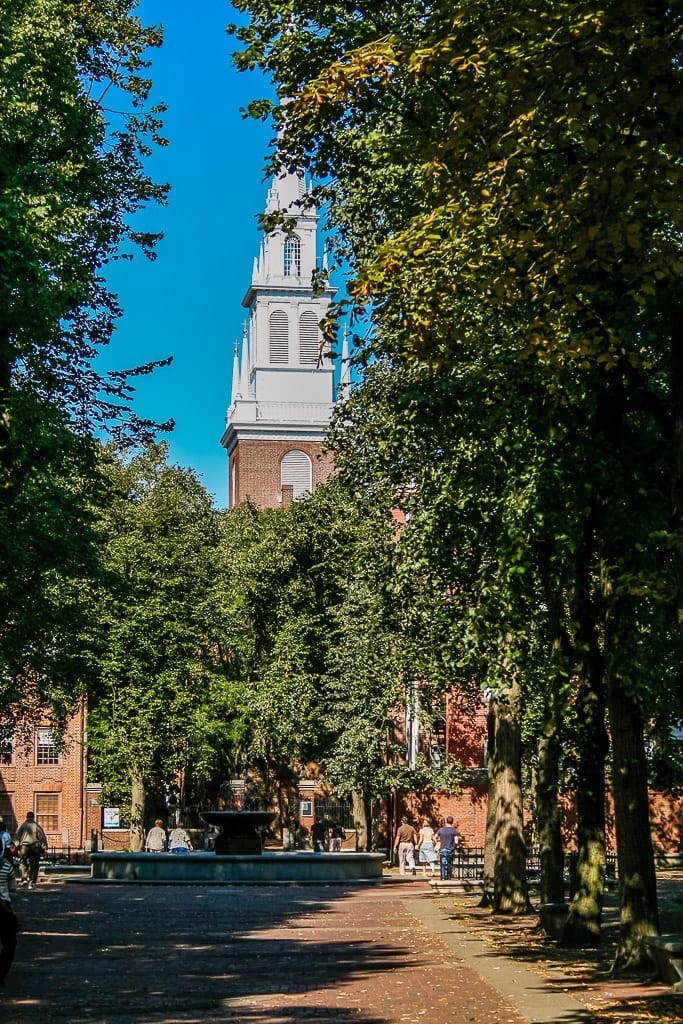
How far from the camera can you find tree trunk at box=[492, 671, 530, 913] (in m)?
25.2

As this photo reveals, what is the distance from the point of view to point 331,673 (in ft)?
186

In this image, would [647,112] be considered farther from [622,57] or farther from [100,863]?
[100,863]

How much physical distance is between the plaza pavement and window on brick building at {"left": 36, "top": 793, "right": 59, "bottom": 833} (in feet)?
128

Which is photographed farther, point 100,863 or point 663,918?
point 100,863

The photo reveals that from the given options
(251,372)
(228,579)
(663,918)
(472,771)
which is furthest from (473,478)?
(251,372)

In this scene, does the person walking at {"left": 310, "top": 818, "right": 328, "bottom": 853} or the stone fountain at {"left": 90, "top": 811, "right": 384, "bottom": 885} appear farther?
the person walking at {"left": 310, "top": 818, "right": 328, "bottom": 853}

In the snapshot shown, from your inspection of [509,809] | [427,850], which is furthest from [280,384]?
[509,809]

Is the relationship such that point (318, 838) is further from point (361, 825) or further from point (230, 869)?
point (230, 869)

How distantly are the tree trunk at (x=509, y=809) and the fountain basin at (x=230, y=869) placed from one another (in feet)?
51.7

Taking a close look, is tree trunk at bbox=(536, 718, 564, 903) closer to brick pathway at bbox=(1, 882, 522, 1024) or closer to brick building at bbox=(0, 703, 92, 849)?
brick pathway at bbox=(1, 882, 522, 1024)

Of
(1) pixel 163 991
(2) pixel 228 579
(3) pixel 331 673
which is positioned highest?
(2) pixel 228 579

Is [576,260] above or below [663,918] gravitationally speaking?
above

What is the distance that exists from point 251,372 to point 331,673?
3930cm

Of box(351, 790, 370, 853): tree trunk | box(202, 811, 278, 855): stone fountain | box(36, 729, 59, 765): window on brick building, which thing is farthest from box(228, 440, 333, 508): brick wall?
box(202, 811, 278, 855): stone fountain
